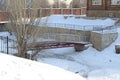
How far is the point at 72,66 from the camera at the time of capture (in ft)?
67.2

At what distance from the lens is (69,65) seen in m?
20.7

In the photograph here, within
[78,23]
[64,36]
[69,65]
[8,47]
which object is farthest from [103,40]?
[78,23]

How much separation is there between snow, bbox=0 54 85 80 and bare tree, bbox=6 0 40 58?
29.5ft

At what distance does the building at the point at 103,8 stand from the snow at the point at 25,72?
26.3 metres

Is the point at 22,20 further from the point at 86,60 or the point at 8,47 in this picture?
the point at 86,60

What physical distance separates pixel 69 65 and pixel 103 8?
59.0 ft

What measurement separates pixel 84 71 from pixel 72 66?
1338 millimetres

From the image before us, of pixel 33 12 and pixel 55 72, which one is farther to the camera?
pixel 33 12

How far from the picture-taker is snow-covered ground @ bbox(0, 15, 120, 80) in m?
9.48

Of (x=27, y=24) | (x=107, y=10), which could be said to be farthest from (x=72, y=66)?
(x=107, y=10)

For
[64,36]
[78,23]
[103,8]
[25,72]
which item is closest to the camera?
[25,72]

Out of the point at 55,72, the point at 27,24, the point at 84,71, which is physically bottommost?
the point at 84,71

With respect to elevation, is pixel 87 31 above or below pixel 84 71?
above

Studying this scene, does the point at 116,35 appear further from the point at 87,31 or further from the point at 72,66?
the point at 72,66
